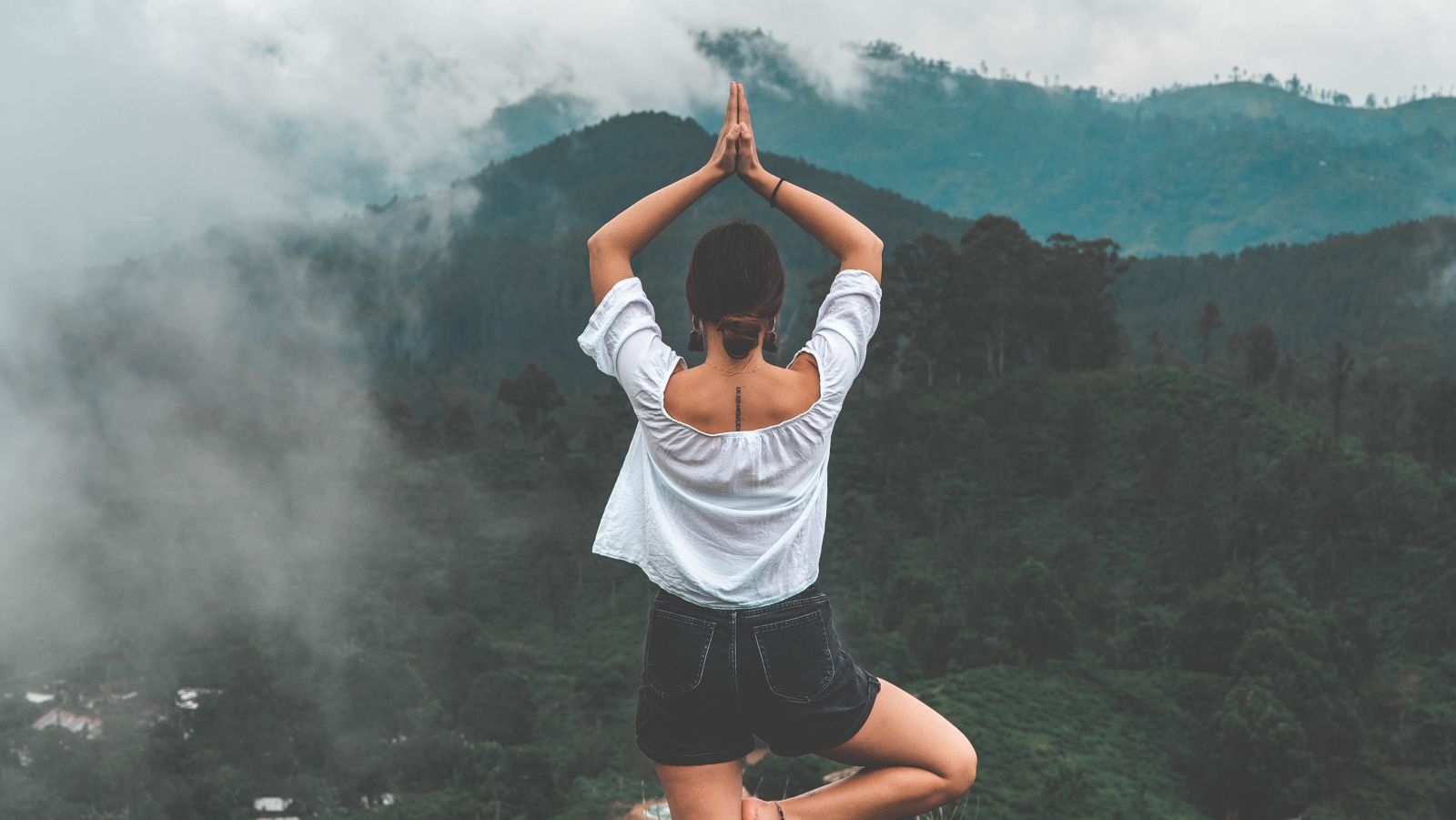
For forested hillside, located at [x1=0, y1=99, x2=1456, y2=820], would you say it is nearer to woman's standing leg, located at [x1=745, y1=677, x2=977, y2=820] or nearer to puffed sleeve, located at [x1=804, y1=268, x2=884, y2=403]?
woman's standing leg, located at [x1=745, y1=677, x2=977, y2=820]

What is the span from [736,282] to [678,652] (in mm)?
913

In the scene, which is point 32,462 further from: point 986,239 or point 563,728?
point 986,239

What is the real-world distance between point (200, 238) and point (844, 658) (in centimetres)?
15305

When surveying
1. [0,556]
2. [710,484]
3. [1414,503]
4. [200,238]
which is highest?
[200,238]

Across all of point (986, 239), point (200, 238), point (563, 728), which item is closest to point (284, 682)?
point (563, 728)

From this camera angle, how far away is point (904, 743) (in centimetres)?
292

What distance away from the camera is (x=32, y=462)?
66125 millimetres

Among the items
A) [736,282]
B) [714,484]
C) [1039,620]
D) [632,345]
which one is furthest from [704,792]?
[1039,620]

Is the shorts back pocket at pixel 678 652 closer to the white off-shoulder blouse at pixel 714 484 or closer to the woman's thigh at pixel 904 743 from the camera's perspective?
the white off-shoulder blouse at pixel 714 484

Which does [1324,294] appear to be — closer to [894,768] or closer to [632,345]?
[894,768]

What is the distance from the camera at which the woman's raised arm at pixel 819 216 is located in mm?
2967

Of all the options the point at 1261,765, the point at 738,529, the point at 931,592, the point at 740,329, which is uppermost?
the point at 931,592

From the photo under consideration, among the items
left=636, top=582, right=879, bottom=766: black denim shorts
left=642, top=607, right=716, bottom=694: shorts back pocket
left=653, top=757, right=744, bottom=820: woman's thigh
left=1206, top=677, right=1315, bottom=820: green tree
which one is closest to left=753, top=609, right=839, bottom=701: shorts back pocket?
left=636, top=582, right=879, bottom=766: black denim shorts

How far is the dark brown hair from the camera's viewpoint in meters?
2.67
